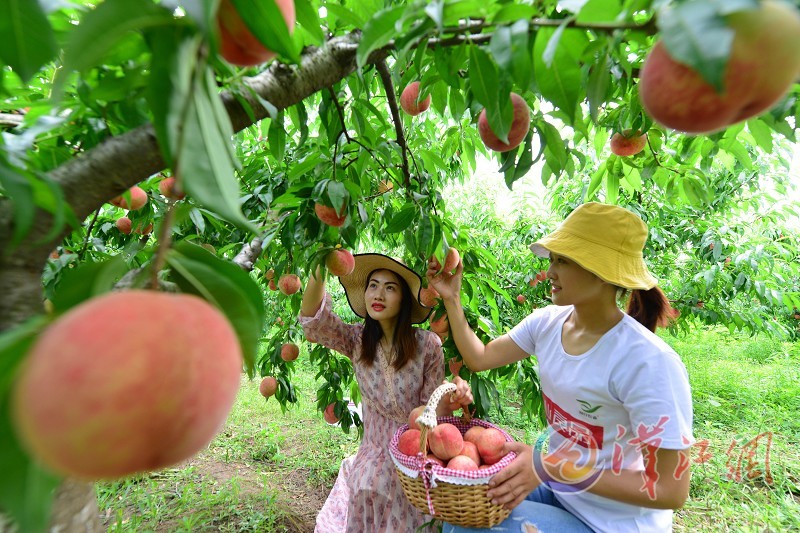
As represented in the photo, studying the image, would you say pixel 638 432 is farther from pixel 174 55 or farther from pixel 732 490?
pixel 732 490

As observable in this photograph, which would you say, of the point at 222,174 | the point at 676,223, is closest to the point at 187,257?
the point at 222,174

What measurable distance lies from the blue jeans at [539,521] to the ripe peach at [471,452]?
7.8 inches

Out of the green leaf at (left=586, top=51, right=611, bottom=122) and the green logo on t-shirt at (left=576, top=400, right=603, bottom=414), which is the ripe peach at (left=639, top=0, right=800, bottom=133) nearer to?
the green leaf at (left=586, top=51, right=611, bottom=122)

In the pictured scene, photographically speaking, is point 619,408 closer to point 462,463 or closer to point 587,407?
point 587,407

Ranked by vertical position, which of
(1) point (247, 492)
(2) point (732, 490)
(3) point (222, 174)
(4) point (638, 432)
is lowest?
(2) point (732, 490)

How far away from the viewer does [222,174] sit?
367mm

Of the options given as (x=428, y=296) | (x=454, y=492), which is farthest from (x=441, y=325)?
(x=454, y=492)

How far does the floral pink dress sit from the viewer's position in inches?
85.9

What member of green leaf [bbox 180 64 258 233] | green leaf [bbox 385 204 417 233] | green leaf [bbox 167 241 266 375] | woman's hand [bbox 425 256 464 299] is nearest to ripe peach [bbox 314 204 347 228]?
green leaf [bbox 385 204 417 233]

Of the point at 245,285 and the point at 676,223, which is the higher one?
the point at 245,285

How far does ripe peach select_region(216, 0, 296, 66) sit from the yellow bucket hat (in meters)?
1.22

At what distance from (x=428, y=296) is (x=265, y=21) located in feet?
5.42

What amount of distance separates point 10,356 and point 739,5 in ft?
2.09

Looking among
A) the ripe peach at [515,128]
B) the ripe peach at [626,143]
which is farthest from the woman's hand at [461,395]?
the ripe peach at [515,128]
